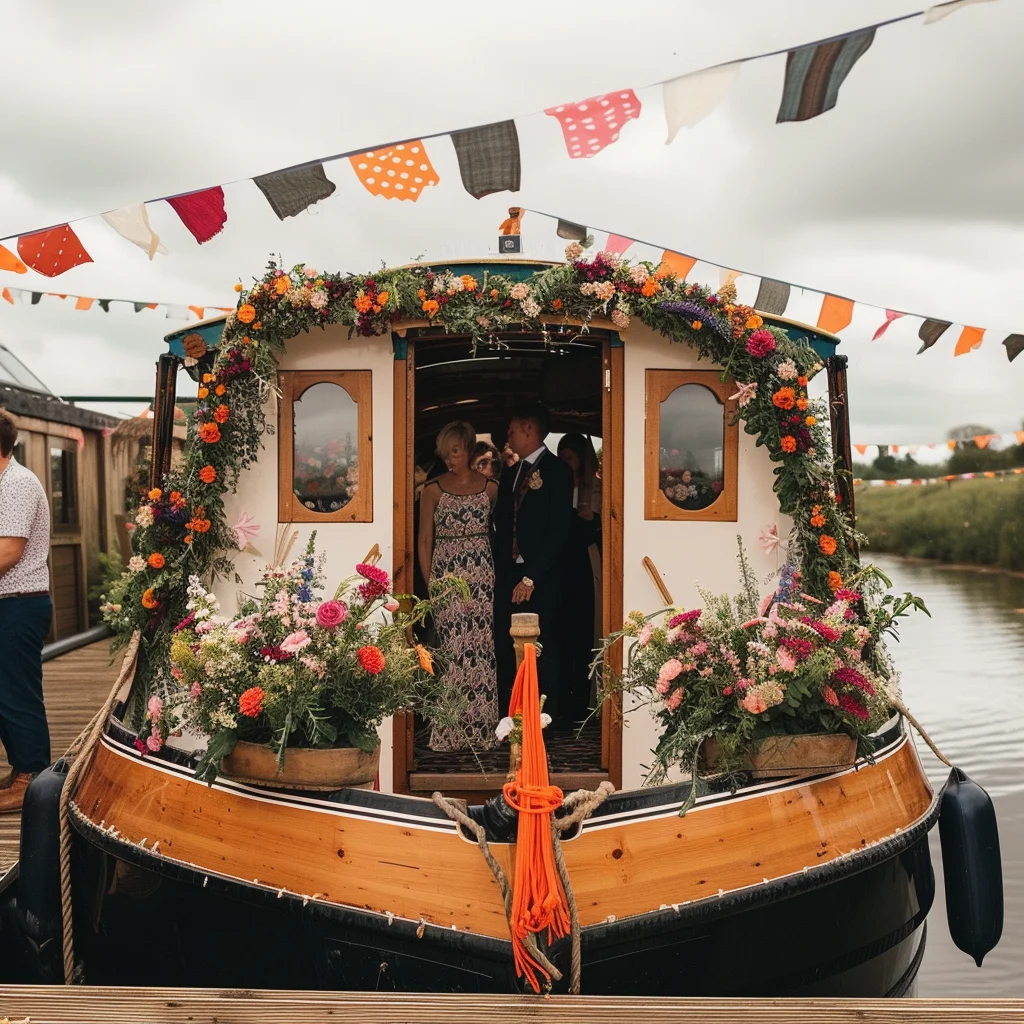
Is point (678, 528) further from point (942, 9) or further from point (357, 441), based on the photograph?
point (942, 9)

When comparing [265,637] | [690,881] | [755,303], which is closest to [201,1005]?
[265,637]

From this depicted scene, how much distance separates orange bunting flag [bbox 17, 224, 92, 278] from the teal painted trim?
90cm

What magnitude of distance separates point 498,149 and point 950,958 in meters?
4.90

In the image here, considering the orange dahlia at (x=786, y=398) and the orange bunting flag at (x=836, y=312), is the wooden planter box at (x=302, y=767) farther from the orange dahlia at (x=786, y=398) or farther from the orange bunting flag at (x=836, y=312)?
the orange bunting flag at (x=836, y=312)

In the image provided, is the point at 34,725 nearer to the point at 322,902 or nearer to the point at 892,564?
the point at 322,902

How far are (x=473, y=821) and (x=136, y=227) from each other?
144 inches

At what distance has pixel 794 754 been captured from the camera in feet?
11.6

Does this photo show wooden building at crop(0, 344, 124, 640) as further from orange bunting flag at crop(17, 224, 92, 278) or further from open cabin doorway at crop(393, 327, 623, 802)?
orange bunting flag at crop(17, 224, 92, 278)

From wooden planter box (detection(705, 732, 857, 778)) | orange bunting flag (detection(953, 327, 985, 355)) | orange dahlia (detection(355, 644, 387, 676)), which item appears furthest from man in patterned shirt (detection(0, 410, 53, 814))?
orange bunting flag (detection(953, 327, 985, 355))

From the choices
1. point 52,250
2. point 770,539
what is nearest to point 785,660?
point 770,539

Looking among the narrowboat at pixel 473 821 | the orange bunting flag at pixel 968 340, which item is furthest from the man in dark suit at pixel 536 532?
the orange bunting flag at pixel 968 340

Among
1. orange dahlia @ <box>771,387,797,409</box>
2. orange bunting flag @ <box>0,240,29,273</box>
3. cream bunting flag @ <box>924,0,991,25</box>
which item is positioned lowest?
orange dahlia @ <box>771,387,797,409</box>

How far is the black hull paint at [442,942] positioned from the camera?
3.27 m

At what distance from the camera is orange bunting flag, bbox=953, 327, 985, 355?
743 cm
